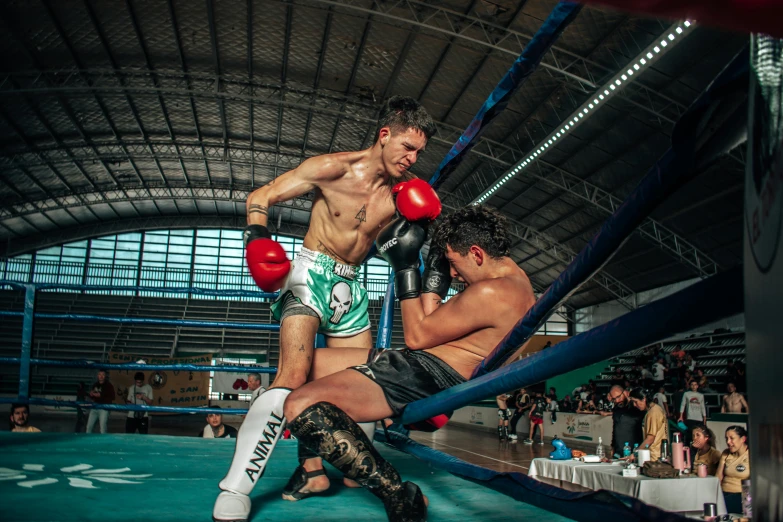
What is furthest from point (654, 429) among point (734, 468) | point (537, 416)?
point (537, 416)

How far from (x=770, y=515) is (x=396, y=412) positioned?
136cm

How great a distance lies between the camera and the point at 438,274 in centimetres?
194

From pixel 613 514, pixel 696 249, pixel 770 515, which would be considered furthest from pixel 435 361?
pixel 696 249

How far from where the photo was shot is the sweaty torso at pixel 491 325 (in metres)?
1.69

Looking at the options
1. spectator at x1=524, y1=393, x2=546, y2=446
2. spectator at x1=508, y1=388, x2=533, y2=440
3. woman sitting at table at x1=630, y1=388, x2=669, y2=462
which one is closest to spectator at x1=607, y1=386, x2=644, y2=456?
woman sitting at table at x1=630, y1=388, x2=669, y2=462

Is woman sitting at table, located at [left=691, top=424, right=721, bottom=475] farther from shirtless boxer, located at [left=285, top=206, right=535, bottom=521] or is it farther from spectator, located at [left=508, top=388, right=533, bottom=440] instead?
spectator, located at [left=508, top=388, right=533, bottom=440]

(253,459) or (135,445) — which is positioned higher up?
(253,459)

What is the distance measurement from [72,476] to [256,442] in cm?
85

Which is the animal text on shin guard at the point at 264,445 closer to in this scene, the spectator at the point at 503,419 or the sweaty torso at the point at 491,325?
the sweaty torso at the point at 491,325

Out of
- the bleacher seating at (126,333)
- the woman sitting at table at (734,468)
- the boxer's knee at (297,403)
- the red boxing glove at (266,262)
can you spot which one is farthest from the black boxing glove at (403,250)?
the bleacher seating at (126,333)

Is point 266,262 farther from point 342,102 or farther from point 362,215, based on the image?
point 342,102

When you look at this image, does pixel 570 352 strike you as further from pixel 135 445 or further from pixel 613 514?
pixel 135 445

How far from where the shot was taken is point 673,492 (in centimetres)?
462

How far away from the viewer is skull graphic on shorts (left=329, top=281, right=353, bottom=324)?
1.99m
